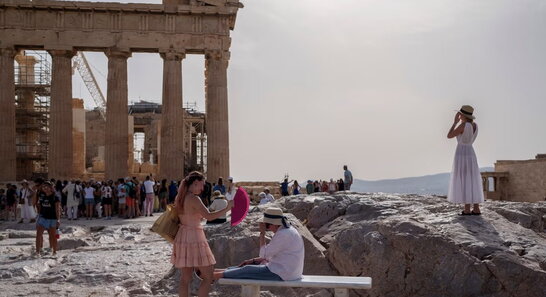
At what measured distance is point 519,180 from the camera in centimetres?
3831

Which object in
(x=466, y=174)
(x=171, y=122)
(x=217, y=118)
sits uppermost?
(x=217, y=118)

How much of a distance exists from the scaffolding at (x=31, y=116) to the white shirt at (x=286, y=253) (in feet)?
105

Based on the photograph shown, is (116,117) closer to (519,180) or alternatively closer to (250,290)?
(519,180)

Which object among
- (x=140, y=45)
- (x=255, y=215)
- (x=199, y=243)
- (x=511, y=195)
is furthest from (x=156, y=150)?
(x=199, y=243)

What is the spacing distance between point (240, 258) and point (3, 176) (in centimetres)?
2508

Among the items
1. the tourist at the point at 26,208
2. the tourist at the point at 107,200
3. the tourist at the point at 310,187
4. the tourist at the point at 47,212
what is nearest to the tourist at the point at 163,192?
the tourist at the point at 107,200

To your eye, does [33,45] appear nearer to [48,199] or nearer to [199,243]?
[48,199]

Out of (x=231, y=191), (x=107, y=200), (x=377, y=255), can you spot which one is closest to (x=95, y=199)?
(x=107, y=200)

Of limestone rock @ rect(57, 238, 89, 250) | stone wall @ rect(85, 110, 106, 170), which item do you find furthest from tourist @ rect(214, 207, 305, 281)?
stone wall @ rect(85, 110, 106, 170)

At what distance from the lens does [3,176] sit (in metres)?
29.5

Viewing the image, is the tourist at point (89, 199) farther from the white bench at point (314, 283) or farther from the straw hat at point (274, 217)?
the straw hat at point (274, 217)

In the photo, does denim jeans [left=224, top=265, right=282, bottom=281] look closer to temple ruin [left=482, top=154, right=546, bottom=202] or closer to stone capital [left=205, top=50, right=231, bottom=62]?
stone capital [left=205, top=50, right=231, bottom=62]

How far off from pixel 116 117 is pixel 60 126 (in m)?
2.83

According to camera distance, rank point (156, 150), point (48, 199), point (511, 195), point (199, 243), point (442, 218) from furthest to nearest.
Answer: point (156, 150)
point (511, 195)
point (48, 199)
point (442, 218)
point (199, 243)
